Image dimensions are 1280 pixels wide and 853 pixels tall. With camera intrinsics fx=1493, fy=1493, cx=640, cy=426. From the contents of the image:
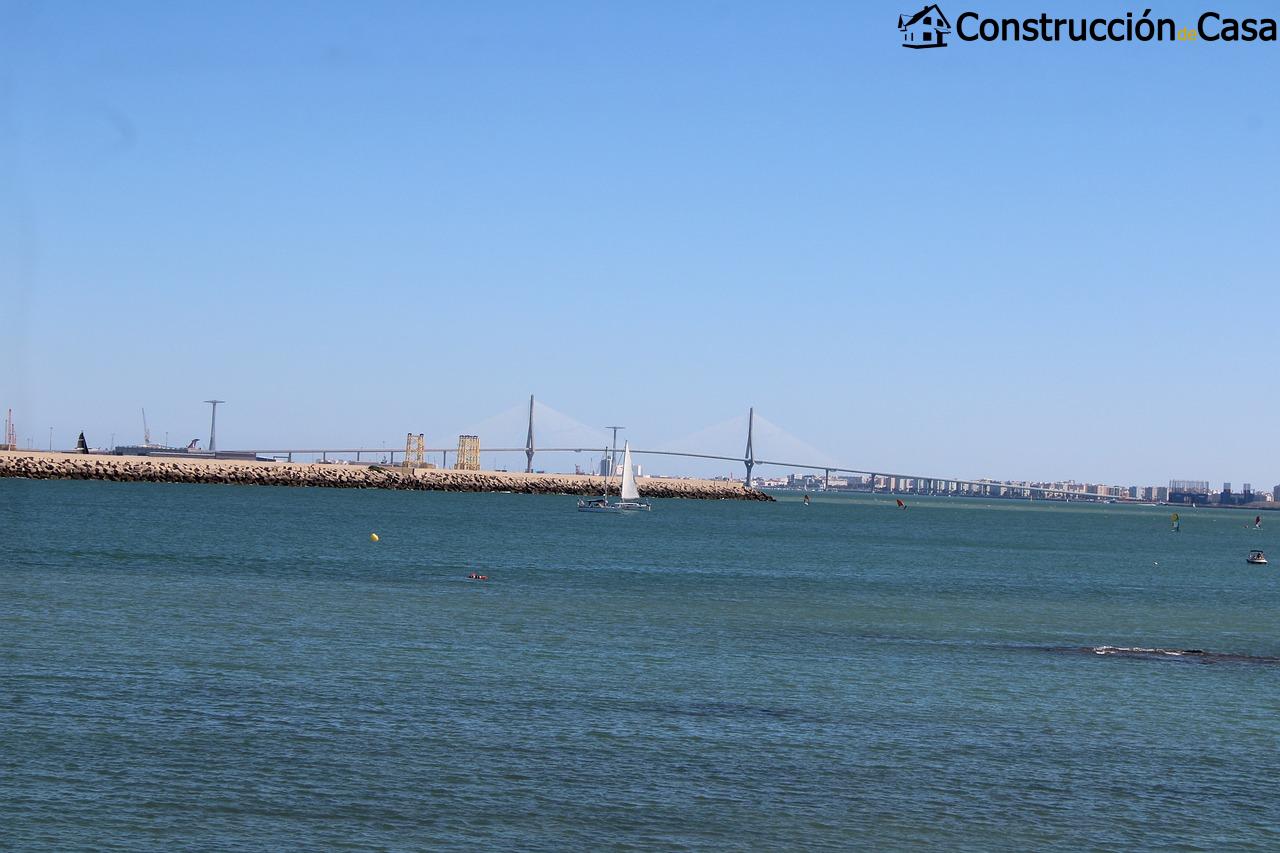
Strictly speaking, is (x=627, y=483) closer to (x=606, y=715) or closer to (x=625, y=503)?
(x=625, y=503)

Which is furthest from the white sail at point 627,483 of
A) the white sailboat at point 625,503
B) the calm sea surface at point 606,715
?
the calm sea surface at point 606,715

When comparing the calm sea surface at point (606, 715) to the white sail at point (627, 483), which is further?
the white sail at point (627, 483)

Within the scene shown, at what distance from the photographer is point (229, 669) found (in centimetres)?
3238

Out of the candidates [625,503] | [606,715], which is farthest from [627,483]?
[606,715]

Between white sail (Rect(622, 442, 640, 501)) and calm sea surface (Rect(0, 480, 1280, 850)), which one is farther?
white sail (Rect(622, 442, 640, 501))

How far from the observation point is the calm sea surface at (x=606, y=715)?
830 inches

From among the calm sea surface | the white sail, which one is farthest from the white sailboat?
the calm sea surface

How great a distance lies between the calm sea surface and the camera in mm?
21078

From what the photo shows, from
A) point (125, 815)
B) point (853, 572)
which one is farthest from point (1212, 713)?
→ point (853, 572)

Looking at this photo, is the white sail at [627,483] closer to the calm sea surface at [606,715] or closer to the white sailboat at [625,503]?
the white sailboat at [625,503]

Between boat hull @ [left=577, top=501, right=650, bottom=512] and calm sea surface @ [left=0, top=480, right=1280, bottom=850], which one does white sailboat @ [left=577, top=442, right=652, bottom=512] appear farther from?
calm sea surface @ [left=0, top=480, right=1280, bottom=850]

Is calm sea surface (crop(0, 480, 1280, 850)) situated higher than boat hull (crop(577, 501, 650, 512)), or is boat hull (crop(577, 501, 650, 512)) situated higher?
boat hull (crop(577, 501, 650, 512))

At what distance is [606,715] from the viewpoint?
2858 cm

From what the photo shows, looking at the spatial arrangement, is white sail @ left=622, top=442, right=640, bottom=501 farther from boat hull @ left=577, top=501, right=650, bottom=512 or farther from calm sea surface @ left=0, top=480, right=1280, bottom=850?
calm sea surface @ left=0, top=480, right=1280, bottom=850
